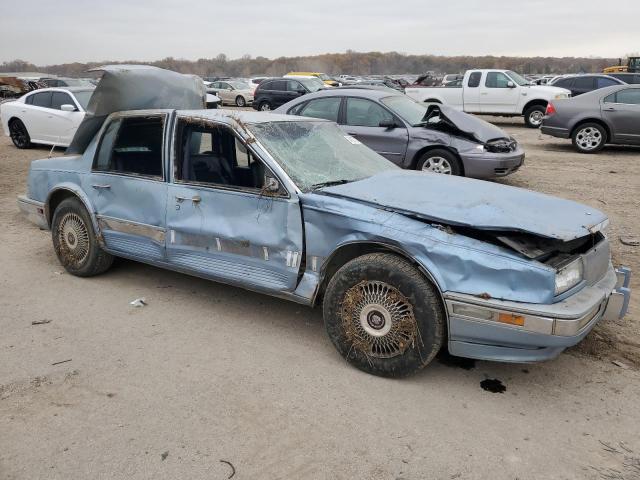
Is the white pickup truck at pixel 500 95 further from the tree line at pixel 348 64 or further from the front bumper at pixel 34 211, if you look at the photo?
the tree line at pixel 348 64

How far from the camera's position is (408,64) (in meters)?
108

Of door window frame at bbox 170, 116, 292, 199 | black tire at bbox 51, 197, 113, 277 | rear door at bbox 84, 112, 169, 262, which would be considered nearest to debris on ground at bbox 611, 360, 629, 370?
door window frame at bbox 170, 116, 292, 199

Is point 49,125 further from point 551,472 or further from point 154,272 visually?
point 551,472

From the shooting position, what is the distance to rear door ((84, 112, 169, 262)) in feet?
15.1

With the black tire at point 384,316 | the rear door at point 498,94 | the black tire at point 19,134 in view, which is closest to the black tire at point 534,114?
the rear door at point 498,94

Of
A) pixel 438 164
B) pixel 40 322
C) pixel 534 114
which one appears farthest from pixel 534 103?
pixel 40 322

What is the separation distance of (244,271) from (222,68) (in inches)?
4283

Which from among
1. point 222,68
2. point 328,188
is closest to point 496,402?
point 328,188

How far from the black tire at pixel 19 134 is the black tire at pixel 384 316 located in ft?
40.4

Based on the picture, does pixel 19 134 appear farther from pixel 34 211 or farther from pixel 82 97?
pixel 34 211

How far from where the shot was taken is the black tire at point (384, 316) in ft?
10.9

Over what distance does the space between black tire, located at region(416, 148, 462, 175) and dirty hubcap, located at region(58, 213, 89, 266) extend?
5.41 meters

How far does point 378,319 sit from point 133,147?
277cm

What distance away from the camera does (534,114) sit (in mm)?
17703
